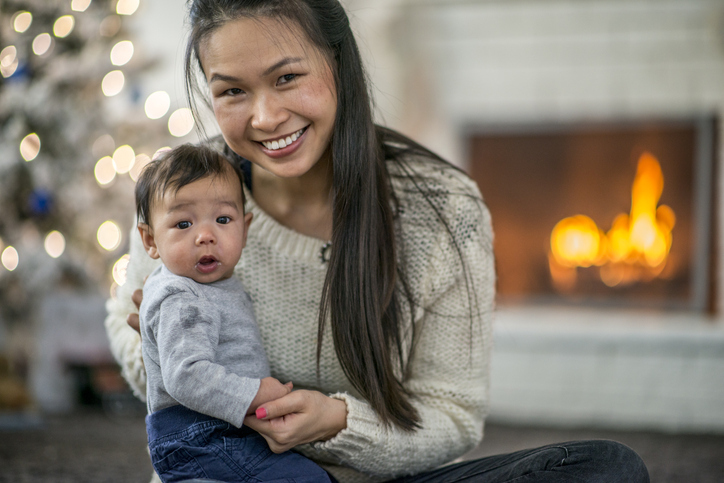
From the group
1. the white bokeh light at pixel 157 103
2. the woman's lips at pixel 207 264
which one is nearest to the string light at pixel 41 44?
the white bokeh light at pixel 157 103

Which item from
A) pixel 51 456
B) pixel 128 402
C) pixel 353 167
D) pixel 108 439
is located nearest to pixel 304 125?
pixel 353 167

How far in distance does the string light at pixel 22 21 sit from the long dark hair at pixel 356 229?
A: 1786mm

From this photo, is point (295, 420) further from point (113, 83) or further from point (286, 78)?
point (113, 83)

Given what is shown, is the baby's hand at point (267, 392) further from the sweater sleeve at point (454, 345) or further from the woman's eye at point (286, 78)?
the woman's eye at point (286, 78)

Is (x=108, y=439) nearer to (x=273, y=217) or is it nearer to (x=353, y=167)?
(x=273, y=217)

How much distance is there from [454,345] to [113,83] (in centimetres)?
214

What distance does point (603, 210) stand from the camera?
2961 mm

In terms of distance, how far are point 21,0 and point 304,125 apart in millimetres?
2049

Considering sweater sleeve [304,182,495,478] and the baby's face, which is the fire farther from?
the baby's face

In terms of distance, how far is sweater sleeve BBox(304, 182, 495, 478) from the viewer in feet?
3.79

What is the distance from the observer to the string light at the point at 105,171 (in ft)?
9.07

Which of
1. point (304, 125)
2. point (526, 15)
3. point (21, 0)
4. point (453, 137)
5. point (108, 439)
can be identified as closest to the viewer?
point (304, 125)

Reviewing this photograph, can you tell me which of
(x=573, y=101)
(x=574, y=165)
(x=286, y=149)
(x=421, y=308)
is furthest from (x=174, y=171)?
(x=574, y=165)

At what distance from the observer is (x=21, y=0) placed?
260 centimetres
